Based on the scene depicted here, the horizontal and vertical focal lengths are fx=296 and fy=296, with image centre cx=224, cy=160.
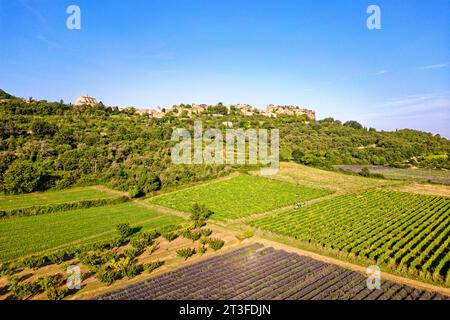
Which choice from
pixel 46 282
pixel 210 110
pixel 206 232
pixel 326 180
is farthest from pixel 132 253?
pixel 210 110

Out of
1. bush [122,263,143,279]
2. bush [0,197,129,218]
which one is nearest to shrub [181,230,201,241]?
bush [122,263,143,279]

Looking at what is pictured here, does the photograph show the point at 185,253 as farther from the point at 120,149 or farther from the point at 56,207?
the point at 120,149

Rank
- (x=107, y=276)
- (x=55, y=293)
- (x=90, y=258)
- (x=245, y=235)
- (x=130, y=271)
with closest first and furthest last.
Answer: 1. (x=55, y=293)
2. (x=107, y=276)
3. (x=130, y=271)
4. (x=90, y=258)
5. (x=245, y=235)

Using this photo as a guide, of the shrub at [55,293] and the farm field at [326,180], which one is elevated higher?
the farm field at [326,180]

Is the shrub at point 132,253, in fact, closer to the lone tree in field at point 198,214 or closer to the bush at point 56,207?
the lone tree in field at point 198,214

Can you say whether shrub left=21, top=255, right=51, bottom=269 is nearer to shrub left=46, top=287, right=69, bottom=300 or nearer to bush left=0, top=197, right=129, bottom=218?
shrub left=46, top=287, right=69, bottom=300

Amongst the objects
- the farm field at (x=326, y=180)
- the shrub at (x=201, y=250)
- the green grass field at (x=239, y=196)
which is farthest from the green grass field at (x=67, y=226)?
the farm field at (x=326, y=180)

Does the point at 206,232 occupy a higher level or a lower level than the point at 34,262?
lower

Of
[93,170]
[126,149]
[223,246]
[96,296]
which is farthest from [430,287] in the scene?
[126,149]
